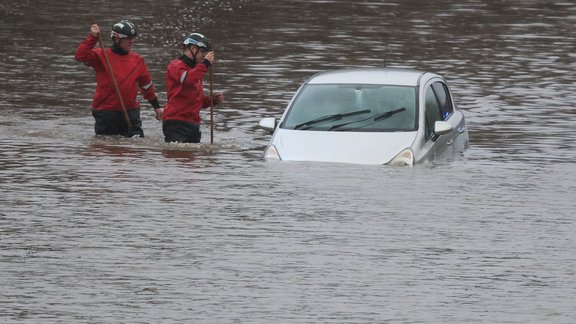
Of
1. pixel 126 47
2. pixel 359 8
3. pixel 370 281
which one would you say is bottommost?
pixel 359 8

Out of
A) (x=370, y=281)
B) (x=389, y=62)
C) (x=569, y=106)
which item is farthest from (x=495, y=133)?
(x=370, y=281)

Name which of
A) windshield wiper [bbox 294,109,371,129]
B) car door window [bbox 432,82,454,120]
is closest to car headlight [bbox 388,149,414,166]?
windshield wiper [bbox 294,109,371,129]

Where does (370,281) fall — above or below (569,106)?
above

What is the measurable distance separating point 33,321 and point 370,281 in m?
2.38

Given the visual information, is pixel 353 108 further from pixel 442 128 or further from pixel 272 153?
pixel 272 153

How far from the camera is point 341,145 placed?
16.4 meters

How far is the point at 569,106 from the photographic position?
24156 millimetres

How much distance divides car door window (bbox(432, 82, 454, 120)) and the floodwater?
568 mm

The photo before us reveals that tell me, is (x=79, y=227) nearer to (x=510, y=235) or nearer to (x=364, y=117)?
(x=510, y=235)

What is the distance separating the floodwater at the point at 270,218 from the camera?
10.3m

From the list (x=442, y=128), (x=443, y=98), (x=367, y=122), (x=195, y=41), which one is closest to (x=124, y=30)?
(x=195, y=41)

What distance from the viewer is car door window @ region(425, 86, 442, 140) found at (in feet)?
56.4

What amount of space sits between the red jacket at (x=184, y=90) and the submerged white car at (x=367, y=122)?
1.27 metres

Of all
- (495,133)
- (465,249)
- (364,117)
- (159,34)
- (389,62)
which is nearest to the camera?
(465,249)
